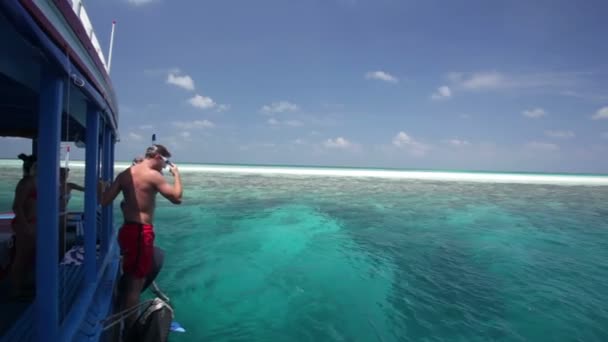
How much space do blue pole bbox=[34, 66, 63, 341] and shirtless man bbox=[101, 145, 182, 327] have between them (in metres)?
1.14

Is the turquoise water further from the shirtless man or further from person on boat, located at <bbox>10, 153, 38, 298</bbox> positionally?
person on boat, located at <bbox>10, 153, 38, 298</bbox>

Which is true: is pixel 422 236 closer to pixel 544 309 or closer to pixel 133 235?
pixel 544 309

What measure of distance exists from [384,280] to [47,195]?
21.4ft

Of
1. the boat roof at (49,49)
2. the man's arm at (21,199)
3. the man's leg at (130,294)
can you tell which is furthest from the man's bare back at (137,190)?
the man's arm at (21,199)

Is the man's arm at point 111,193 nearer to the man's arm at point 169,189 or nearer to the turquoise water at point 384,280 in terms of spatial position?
the man's arm at point 169,189

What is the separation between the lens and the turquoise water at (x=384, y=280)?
4.93 m

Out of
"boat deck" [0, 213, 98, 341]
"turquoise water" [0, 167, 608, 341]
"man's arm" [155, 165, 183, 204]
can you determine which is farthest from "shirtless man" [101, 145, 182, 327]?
"turquoise water" [0, 167, 608, 341]

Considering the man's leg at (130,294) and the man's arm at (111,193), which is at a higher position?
the man's arm at (111,193)

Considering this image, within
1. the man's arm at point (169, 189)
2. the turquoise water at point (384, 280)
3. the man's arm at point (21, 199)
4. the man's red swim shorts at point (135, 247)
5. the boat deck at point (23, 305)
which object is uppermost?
the man's arm at point (169, 189)

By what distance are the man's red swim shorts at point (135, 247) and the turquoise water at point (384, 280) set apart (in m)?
1.69

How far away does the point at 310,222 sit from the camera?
44.8ft

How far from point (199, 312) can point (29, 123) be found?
449 centimetres

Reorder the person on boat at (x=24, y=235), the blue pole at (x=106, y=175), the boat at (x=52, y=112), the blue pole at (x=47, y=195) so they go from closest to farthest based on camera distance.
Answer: the boat at (x=52, y=112) < the blue pole at (x=47, y=195) < the person on boat at (x=24, y=235) < the blue pole at (x=106, y=175)

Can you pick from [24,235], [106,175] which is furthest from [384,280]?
[24,235]
